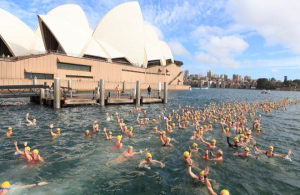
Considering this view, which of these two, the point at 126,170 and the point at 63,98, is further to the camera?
the point at 63,98

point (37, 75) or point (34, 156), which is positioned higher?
point (37, 75)

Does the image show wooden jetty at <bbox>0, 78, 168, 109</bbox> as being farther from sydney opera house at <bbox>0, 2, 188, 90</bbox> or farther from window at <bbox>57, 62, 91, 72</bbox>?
window at <bbox>57, 62, 91, 72</bbox>

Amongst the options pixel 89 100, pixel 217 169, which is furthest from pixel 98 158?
pixel 89 100

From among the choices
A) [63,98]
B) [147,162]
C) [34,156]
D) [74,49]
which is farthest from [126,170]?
[74,49]

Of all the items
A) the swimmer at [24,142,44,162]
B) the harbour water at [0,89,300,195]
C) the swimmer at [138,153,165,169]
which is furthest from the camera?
the swimmer at [138,153,165,169]

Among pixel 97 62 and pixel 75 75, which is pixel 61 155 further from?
pixel 97 62

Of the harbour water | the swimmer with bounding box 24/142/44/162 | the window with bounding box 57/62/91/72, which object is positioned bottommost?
the harbour water

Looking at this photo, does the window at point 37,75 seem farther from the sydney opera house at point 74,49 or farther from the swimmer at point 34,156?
the swimmer at point 34,156

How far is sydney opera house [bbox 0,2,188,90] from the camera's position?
38.7 meters

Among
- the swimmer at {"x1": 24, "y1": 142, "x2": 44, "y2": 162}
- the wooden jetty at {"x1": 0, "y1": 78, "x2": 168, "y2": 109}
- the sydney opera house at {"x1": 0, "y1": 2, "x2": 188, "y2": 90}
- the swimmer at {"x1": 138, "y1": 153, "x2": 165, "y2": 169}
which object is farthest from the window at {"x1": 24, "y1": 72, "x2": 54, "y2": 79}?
the swimmer at {"x1": 138, "y1": 153, "x2": 165, "y2": 169}

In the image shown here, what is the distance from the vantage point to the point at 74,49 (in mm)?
47281

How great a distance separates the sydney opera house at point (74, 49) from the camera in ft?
127

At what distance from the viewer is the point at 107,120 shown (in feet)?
55.5

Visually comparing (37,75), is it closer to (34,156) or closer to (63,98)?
(63,98)
